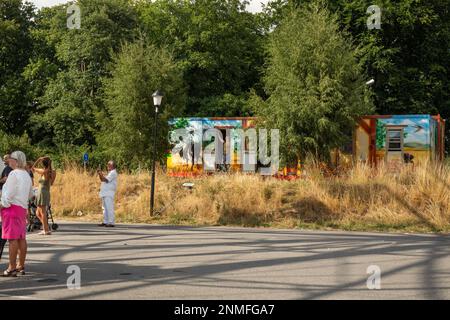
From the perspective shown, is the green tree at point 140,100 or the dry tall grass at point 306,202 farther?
the green tree at point 140,100

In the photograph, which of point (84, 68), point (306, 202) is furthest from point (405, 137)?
point (84, 68)

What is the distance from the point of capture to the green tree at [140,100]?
102 ft

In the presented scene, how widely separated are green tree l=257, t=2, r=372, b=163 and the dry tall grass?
4.93 meters

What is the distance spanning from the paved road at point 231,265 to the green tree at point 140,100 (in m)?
16.3

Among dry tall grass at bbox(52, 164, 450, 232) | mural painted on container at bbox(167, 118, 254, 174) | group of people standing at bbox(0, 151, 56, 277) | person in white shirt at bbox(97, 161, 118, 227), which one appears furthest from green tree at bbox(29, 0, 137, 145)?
group of people standing at bbox(0, 151, 56, 277)

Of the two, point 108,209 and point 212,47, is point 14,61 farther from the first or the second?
point 108,209

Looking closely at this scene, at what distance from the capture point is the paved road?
768 centimetres

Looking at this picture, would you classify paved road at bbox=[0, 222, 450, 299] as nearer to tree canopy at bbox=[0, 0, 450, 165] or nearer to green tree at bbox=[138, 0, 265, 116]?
tree canopy at bbox=[0, 0, 450, 165]

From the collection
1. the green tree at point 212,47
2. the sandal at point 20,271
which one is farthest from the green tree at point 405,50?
the sandal at point 20,271

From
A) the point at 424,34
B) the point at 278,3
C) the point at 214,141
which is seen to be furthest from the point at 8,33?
the point at 424,34

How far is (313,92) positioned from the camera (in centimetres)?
2580

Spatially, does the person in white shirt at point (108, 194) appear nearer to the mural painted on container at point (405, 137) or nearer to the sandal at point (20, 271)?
the sandal at point (20, 271)

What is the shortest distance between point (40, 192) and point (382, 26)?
33.9 meters

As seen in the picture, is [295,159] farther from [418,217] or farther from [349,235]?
[349,235]
